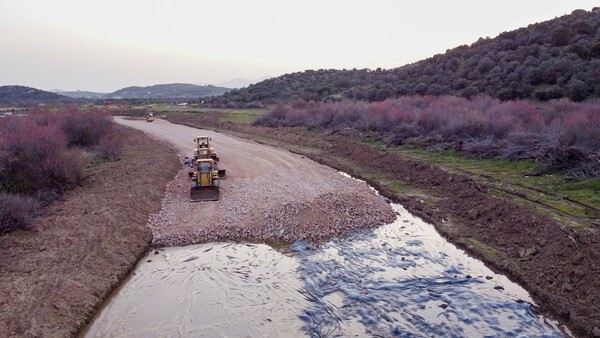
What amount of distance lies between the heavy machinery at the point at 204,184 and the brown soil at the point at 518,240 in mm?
→ 7557

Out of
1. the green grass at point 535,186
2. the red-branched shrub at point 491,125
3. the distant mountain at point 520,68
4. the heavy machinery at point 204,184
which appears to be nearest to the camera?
the green grass at point 535,186

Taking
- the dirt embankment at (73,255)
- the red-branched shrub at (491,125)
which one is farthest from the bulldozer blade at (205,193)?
the red-branched shrub at (491,125)

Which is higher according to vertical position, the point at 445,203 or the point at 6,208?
the point at 6,208

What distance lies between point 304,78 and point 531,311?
92073 millimetres

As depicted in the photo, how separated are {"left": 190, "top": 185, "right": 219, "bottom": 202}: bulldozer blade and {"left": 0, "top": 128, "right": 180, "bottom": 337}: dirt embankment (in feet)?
4.90

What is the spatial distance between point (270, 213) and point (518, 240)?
27.5 feet

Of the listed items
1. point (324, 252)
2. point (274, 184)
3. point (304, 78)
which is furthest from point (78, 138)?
point (304, 78)

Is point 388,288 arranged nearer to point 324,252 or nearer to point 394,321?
point 394,321

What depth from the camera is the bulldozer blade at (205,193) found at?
65.4 ft

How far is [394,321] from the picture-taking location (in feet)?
34.0

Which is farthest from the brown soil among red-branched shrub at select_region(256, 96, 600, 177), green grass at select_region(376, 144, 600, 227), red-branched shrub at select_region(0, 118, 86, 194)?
red-branched shrub at select_region(0, 118, 86, 194)

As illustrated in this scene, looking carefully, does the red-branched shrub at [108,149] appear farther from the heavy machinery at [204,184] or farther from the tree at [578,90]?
the tree at [578,90]

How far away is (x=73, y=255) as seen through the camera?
1298cm

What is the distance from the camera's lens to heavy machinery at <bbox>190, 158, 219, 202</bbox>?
2003cm
